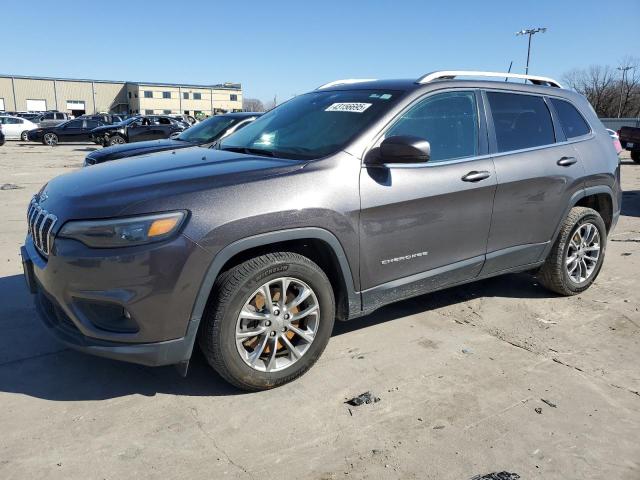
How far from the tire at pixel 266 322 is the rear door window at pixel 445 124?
112cm

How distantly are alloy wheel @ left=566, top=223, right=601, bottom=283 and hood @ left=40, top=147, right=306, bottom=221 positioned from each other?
2849mm

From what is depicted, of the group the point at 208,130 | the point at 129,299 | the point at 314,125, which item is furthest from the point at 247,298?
the point at 208,130

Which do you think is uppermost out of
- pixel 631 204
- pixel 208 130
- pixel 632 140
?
pixel 208 130

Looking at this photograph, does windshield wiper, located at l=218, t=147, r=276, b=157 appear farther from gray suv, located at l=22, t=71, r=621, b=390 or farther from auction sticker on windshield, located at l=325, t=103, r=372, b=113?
auction sticker on windshield, located at l=325, t=103, r=372, b=113

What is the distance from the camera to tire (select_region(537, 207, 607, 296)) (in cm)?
452

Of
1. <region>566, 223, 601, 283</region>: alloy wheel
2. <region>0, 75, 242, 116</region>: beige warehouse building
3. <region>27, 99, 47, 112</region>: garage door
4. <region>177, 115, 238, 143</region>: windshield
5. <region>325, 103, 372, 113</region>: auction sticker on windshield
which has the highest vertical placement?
<region>0, 75, 242, 116</region>: beige warehouse building

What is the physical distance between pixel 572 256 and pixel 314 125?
2651mm

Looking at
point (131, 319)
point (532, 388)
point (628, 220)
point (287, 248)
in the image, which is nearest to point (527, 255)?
point (532, 388)

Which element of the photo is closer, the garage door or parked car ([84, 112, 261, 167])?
parked car ([84, 112, 261, 167])

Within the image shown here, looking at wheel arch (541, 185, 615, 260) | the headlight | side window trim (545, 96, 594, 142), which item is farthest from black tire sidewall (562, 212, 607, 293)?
the headlight

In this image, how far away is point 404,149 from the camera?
10.3ft

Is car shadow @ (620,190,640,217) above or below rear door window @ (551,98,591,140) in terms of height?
below

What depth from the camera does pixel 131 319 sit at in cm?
269

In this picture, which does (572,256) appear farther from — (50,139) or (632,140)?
(50,139)
